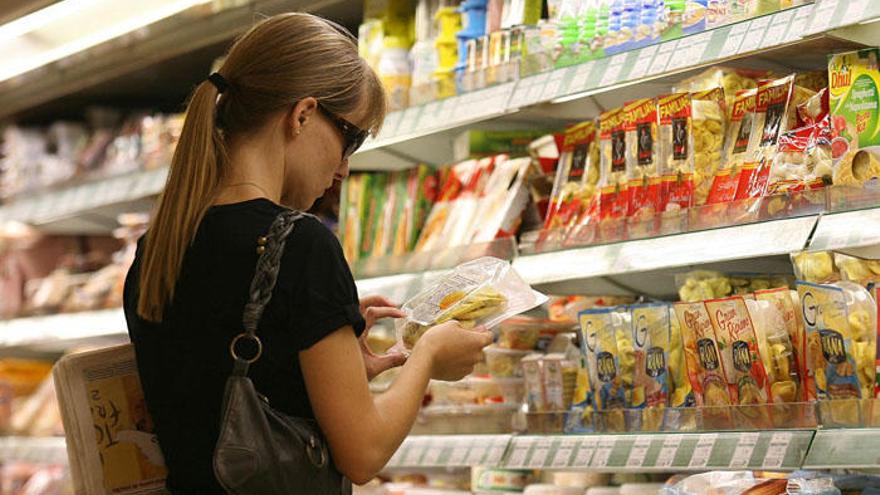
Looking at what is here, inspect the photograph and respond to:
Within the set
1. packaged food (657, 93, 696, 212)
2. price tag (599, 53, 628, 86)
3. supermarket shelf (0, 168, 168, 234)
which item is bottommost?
supermarket shelf (0, 168, 168, 234)

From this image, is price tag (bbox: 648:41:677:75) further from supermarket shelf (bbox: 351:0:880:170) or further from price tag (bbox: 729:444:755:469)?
price tag (bbox: 729:444:755:469)

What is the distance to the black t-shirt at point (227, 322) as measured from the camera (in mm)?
1628

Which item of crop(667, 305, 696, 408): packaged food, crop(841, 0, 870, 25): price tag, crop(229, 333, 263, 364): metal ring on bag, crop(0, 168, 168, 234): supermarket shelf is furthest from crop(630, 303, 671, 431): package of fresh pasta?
crop(0, 168, 168, 234): supermarket shelf

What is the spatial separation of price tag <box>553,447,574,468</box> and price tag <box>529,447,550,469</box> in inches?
1.2

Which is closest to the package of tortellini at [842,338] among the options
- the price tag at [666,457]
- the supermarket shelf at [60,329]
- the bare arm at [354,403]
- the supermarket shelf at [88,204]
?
the price tag at [666,457]

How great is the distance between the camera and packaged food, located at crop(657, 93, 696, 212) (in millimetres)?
2277

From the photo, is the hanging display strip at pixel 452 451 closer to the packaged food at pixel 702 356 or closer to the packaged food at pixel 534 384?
the packaged food at pixel 534 384

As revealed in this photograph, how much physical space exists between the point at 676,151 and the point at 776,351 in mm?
437

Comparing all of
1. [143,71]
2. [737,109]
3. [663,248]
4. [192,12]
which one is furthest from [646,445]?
[143,71]

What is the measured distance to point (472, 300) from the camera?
195cm

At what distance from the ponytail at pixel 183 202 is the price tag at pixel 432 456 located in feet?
3.28

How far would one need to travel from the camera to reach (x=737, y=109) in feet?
7.52

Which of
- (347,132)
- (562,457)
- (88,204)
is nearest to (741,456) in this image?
(562,457)

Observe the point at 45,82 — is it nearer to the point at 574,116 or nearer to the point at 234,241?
the point at 574,116
